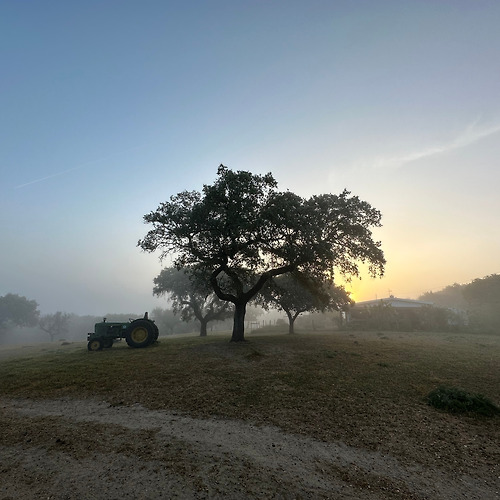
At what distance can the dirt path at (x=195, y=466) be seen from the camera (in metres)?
5.08

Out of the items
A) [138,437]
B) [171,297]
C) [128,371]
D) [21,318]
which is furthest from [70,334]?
[138,437]

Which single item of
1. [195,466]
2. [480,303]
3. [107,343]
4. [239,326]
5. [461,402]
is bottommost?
[195,466]

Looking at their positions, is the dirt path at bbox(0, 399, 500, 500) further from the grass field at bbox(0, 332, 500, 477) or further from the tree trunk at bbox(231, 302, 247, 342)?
the tree trunk at bbox(231, 302, 247, 342)

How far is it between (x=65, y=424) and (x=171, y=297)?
126 feet

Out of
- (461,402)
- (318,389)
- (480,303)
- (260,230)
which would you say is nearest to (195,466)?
Answer: (318,389)

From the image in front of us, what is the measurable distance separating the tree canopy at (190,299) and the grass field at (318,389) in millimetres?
23544

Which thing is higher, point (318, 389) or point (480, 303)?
point (480, 303)

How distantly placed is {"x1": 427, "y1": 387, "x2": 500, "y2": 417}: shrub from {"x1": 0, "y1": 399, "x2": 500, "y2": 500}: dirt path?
420 centimetres

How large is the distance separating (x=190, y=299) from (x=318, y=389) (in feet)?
113

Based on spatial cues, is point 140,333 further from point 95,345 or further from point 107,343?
point 95,345

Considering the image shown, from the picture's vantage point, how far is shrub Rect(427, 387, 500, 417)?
8844 millimetres

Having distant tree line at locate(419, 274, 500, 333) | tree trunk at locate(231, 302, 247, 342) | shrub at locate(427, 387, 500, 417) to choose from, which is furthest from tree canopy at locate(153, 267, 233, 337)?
distant tree line at locate(419, 274, 500, 333)

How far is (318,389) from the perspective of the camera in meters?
10.9

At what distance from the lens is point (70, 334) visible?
10188 centimetres
